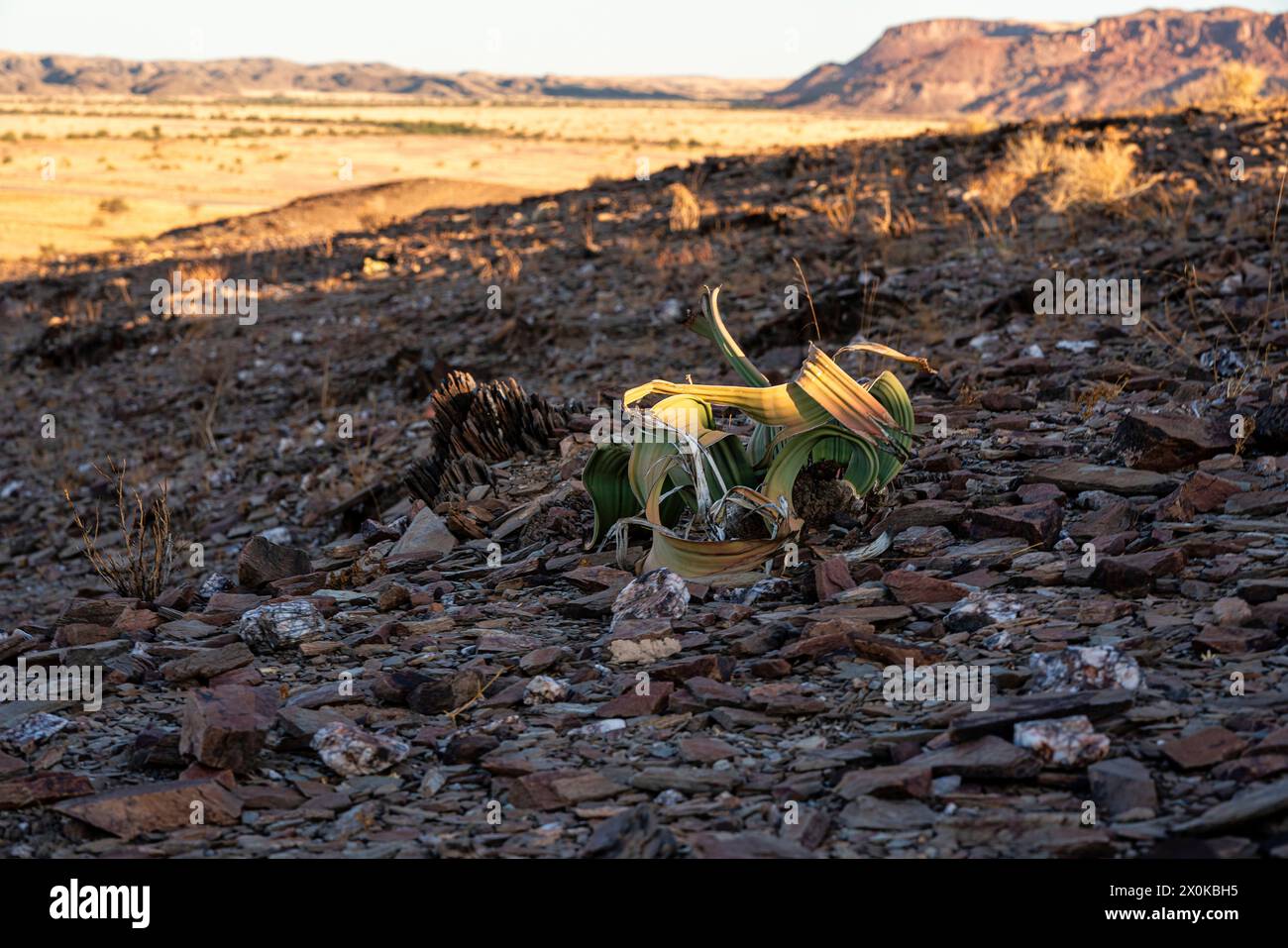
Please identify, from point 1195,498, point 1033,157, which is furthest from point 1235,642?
point 1033,157

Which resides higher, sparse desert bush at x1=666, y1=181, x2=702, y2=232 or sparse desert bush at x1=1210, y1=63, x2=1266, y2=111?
sparse desert bush at x1=1210, y1=63, x2=1266, y2=111

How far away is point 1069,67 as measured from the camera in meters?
118

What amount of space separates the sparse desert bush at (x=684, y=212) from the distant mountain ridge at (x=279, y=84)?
151040mm

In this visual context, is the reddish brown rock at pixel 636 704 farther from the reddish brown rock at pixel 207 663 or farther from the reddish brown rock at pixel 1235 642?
the reddish brown rock at pixel 1235 642

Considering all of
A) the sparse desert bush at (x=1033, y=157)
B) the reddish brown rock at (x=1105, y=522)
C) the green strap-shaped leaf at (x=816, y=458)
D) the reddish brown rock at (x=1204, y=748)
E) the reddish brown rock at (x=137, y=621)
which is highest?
the sparse desert bush at (x=1033, y=157)

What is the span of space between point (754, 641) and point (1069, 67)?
5012 inches

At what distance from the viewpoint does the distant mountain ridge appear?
16062 cm

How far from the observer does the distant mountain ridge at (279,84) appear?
16062 cm

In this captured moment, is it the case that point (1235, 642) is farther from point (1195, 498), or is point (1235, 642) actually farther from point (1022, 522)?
point (1195, 498)

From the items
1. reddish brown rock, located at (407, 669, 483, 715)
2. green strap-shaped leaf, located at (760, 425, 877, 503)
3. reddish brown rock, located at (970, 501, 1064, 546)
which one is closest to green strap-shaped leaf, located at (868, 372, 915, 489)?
green strap-shaped leaf, located at (760, 425, 877, 503)

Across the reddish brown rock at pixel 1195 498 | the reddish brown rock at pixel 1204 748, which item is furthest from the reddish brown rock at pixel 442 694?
the reddish brown rock at pixel 1195 498

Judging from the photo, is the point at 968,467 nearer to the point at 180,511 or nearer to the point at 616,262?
the point at 180,511

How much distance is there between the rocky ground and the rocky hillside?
9899 cm

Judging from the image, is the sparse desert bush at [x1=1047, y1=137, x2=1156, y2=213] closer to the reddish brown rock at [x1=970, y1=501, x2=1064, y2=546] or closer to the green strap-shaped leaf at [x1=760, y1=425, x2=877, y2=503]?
the green strap-shaped leaf at [x1=760, y1=425, x2=877, y2=503]
